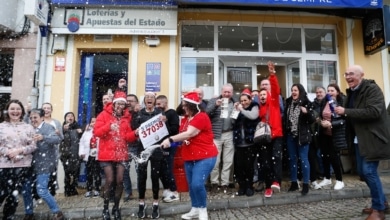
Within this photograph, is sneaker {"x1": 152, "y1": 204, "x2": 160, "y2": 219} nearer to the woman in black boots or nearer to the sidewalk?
the sidewalk

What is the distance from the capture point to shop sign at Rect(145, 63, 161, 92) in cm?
802

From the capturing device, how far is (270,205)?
559 cm

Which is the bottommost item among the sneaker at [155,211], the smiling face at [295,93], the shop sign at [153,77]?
the sneaker at [155,211]

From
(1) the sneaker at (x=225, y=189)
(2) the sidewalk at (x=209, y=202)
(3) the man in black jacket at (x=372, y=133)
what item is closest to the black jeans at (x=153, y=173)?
(2) the sidewalk at (x=209, y=202)

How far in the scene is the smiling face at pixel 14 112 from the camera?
189 inches

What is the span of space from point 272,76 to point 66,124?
14.8 feet

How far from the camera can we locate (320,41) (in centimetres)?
909

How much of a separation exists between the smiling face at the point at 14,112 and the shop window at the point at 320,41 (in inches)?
301

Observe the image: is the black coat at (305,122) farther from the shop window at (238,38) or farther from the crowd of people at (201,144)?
the shop window at (238,38)

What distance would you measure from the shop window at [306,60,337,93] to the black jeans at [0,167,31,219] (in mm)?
7569

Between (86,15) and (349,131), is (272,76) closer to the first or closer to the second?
(349,131)

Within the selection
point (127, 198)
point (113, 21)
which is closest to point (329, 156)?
point (127, 198)

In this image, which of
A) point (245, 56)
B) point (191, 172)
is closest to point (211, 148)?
point (191, 172)

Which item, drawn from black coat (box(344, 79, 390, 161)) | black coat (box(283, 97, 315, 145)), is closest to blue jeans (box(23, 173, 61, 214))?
black coat (box(283, 97, 315, 145))
